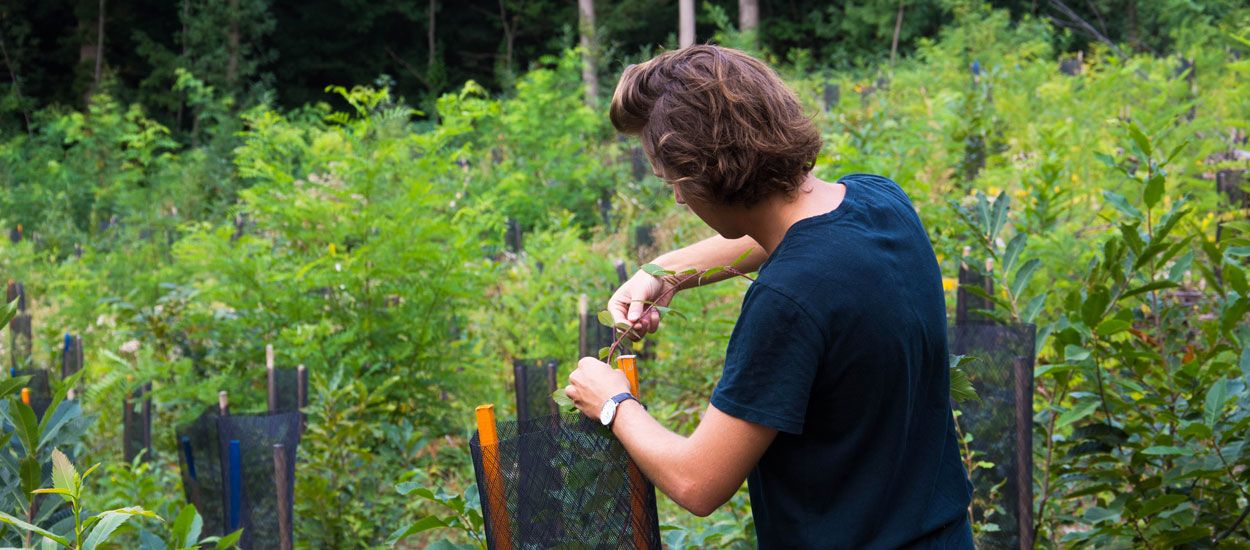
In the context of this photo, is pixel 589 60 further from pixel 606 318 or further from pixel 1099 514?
pixel 606 318

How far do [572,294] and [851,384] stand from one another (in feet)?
13.0

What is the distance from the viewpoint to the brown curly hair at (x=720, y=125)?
1.32 m

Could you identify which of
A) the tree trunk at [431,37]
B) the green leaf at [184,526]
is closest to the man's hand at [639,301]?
the green leaf at [184,526]

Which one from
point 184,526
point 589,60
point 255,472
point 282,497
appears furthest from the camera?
point 589,60

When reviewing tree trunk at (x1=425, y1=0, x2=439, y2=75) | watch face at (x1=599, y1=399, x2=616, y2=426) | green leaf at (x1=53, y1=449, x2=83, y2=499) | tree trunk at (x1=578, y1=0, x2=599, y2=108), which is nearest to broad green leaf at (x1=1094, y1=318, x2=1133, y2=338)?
watch face at (x1=599, y1=399, x2=616, y2=426)

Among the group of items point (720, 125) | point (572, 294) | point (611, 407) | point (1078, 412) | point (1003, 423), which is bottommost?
point (572, 294)

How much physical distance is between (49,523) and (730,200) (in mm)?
1242

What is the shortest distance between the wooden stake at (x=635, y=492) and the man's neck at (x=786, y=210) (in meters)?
0.26

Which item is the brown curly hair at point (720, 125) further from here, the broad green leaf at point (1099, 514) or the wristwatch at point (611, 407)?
the broad green leaf at point (1099, 514)

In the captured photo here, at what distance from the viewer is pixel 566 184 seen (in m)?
9.14

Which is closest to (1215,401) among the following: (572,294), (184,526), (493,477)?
(493,477)

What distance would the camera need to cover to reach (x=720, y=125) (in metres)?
1.32

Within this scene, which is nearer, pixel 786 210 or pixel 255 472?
pixel 786 210

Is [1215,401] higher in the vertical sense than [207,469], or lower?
higher
